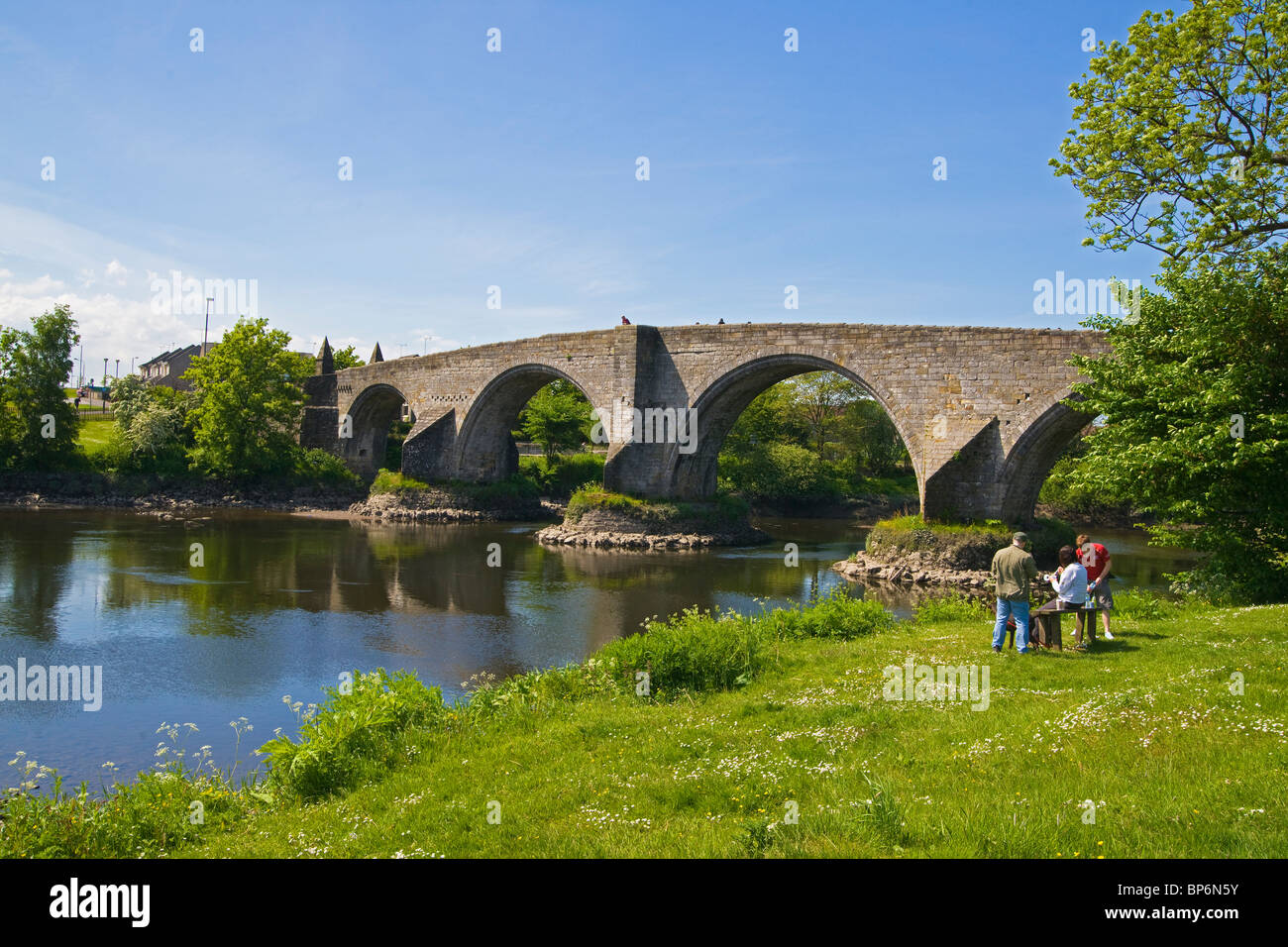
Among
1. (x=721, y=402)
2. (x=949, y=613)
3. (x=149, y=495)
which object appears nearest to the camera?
(x=949, y=613)

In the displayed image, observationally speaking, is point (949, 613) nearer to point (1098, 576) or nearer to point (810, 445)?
point (1098, 576)

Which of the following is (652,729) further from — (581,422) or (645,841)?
(581,422)

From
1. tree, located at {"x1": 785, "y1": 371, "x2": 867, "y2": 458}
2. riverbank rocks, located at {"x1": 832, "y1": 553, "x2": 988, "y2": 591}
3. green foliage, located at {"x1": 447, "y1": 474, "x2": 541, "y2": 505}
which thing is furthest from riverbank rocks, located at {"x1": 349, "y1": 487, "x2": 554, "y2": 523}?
riverbank rocks, located at {"x1": 832, "y1": 553, "x2": 988, "y2": 591}

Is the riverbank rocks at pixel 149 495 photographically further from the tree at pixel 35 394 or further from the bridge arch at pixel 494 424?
the bridge arch at pixel 494 424

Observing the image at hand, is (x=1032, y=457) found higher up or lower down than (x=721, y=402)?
lower down

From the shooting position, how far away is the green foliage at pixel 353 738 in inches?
276

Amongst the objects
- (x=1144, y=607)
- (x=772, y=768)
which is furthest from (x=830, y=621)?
(x=772, y=768)

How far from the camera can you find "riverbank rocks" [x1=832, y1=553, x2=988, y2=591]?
2184 centimetres

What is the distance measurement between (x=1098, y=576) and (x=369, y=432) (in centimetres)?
4392

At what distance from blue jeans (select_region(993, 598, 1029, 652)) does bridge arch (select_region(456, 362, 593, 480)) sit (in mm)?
28968

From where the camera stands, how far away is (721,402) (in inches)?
1224

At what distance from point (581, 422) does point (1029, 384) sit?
30141mm
